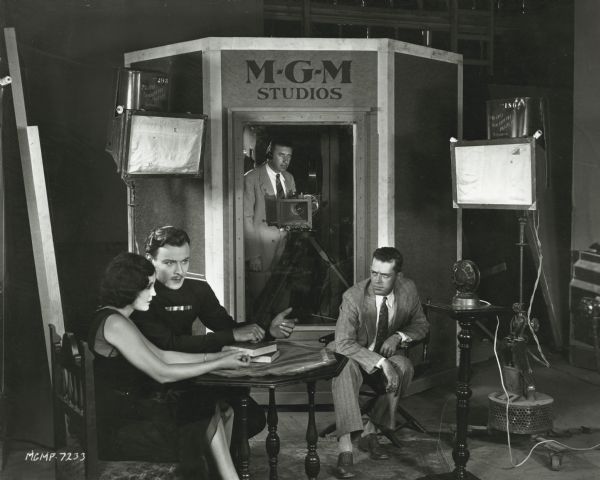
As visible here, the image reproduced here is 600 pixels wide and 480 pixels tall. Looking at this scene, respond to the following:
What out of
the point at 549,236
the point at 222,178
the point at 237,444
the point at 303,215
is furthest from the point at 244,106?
the point at 549,236

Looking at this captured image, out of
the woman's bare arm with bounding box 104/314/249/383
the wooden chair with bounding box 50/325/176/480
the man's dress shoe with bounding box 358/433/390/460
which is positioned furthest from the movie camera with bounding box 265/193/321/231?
the wooden chair with bounding box 50/325/176/480

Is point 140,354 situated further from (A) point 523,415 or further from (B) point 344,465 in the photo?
(A) point 523,415

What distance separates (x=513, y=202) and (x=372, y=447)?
171 cm

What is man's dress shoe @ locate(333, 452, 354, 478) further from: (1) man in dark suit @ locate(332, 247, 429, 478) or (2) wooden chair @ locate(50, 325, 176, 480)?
(2) wooden chair @ locate(50, 325, 176, 480)

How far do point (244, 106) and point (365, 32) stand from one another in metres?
2.74

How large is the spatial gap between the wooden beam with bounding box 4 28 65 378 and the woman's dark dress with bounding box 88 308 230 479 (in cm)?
113

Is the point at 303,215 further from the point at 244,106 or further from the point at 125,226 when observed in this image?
the point at 125,226

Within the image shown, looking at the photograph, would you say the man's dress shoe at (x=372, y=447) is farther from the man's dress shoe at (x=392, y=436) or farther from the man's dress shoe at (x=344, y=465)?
the man's dress shoe at (x=344, y=465)

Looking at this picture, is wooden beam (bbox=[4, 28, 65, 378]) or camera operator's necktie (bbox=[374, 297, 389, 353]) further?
camera operator's necktie (bbox=[374, 297, 389, 353])

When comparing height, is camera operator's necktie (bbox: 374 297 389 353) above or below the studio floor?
above

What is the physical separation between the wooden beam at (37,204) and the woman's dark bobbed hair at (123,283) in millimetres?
1097

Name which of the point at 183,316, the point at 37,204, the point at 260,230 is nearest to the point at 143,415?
the point at 183,316

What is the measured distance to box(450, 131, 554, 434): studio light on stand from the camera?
463 centimetres

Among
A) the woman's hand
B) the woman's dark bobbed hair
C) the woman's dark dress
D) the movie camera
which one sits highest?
the movie camera
